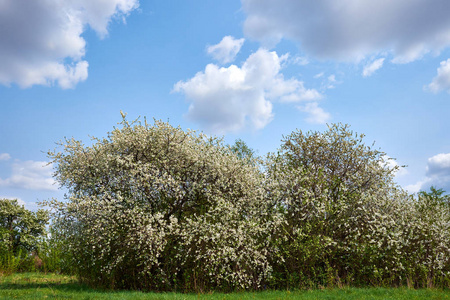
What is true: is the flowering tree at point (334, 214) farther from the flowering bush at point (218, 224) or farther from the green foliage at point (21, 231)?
the green foliage at point (21, 231)

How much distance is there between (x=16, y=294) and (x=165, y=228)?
6.96 m

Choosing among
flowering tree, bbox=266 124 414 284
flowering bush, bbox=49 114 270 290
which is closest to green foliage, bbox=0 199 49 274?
flowering bush, bbox=49 114 270 290

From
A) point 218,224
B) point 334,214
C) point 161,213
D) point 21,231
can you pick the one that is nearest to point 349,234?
point 334,214

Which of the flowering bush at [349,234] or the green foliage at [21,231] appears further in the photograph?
the green foliage at [21,231]

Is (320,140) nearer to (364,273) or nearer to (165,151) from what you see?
(364,273)

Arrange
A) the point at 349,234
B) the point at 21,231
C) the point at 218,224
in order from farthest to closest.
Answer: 1. the point at 21,231
2. the point at 349,234
3. the point at 218,224

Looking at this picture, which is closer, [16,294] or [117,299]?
[117,299]

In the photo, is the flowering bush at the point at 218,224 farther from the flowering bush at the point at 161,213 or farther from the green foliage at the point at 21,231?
the green foliage at the point at 21,231

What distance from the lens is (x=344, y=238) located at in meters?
19.2

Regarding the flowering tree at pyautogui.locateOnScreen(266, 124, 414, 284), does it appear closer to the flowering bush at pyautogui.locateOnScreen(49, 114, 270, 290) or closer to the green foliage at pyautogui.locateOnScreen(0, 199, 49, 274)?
the flowering bush at pyautogui.locateOnScreen(49, 114, 270, 290)

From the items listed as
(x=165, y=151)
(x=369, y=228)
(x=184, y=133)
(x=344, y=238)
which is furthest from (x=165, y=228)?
(x=369, y=228)

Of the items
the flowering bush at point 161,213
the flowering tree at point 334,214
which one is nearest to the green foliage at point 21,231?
the flowering bush at point 161,213

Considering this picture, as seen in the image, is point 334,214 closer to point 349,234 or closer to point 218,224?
point 349,234

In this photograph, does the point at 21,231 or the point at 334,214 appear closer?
the point at 334,214
